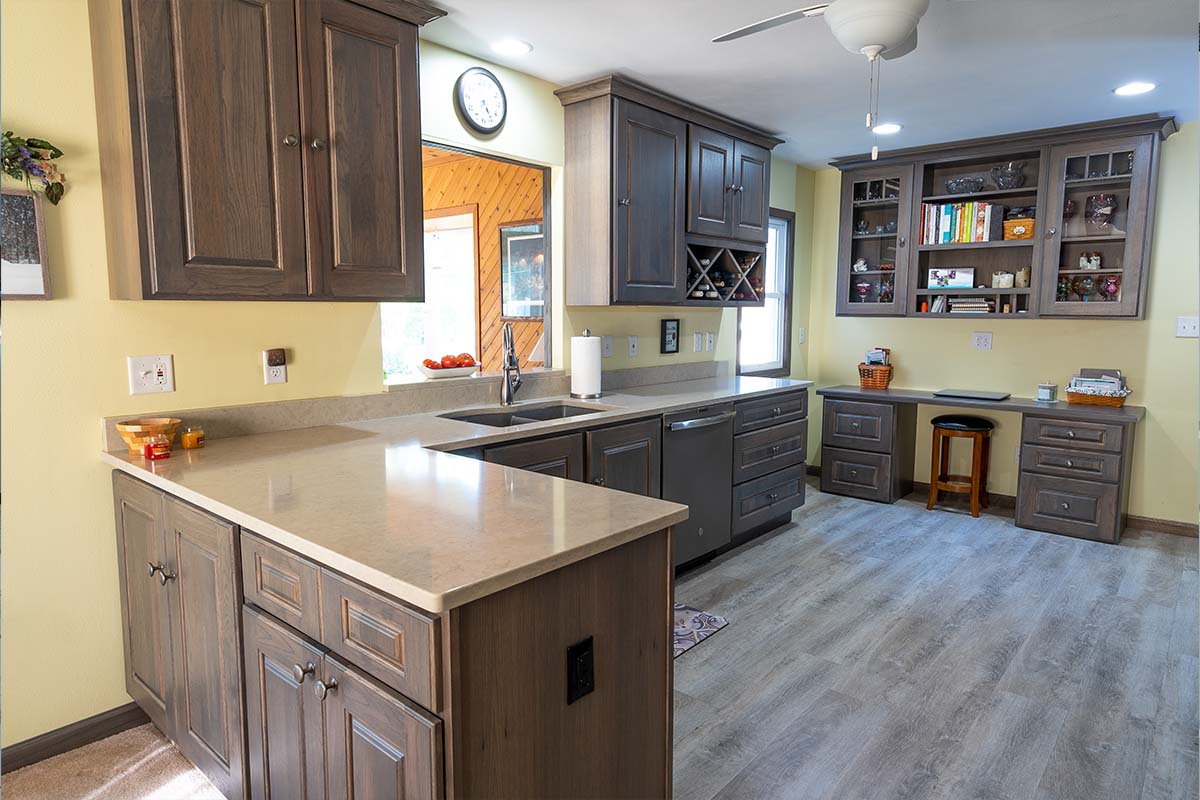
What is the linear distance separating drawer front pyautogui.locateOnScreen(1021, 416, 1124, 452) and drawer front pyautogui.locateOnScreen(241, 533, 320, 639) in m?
4.29

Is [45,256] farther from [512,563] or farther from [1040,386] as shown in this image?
[1040,386]

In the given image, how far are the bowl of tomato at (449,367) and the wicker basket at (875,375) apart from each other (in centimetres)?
326

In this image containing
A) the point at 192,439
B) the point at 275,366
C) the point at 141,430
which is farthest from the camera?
the point at 275,366

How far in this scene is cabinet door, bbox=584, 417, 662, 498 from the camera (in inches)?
118

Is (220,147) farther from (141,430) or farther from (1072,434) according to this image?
(1072,434)

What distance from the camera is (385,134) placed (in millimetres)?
2398

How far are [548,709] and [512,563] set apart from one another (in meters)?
0.31

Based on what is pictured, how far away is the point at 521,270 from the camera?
4332 millimetres

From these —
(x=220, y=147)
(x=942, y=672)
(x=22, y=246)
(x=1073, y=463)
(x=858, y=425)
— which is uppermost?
(x=220, y=147)

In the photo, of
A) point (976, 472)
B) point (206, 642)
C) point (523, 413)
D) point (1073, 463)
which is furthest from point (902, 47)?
point (976, 472)

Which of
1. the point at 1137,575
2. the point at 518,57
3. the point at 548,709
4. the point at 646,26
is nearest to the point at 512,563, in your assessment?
the point at 548,709

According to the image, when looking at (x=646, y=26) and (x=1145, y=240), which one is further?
(x=1145, y=240)

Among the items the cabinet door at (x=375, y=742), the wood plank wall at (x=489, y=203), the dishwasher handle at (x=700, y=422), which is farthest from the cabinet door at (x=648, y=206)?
the cabinet door at (x=375, y=742)

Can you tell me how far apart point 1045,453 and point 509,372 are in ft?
10.8
